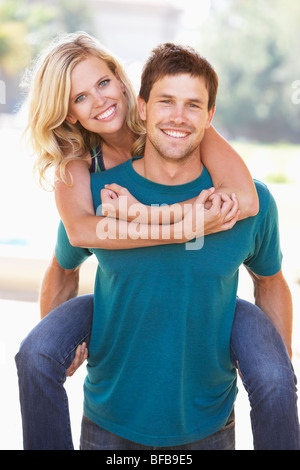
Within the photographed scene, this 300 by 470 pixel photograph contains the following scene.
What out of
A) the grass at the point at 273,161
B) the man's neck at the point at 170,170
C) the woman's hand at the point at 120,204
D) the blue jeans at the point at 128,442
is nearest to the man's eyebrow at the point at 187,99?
the man's neck at the point at 170,170

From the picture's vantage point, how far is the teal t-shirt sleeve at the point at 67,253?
1.71 meters

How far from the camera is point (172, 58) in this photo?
1489mm

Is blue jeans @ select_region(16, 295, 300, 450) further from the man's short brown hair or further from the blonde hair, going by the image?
the man's short brown hair

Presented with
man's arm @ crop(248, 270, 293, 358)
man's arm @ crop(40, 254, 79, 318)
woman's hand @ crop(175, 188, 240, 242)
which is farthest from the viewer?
man's arm @ crop(40, 254, 79, 318)

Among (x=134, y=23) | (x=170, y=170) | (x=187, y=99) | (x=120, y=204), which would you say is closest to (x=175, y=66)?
(x=187, y=99)

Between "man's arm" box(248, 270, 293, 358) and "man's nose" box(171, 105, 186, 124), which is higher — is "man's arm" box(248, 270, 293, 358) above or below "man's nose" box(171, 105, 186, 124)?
below

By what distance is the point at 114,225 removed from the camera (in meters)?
1.49

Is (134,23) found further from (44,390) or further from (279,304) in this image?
(44,390)

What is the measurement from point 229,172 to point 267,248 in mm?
236

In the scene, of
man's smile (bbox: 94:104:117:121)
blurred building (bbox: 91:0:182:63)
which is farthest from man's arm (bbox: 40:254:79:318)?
blurred building (bbox: 91:0:182:63)

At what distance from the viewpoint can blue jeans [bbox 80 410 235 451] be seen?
1537mm

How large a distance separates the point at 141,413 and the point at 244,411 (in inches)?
55.5

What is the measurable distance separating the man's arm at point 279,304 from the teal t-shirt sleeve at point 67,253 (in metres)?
0.53
